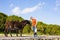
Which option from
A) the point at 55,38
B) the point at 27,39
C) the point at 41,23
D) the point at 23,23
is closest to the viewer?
the point at 27,39

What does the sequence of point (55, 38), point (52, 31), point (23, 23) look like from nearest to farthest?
1. point (55, 38)
2. point (23, 23)
3. point (52, 31)

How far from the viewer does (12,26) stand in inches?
1066

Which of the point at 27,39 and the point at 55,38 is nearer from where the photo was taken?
the point at 27,39

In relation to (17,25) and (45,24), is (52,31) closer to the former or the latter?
(45,24)

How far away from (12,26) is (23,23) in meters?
1.36

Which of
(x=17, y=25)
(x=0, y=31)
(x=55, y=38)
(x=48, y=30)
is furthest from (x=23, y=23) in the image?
(x=0, y=31)

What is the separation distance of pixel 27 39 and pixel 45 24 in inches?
730

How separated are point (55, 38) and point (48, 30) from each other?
1488cm

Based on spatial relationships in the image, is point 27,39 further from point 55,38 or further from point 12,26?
point 12,26

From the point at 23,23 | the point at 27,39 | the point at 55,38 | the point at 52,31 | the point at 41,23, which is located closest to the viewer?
the point at 27,39

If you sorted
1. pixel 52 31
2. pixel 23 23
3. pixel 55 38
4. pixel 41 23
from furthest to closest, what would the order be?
1. pixel 41 23
2. pixel 52 31
3. pixel 23 23
4. pixel 55 38

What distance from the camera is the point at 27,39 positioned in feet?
60.3

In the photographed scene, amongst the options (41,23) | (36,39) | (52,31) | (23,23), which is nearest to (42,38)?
(36,39)

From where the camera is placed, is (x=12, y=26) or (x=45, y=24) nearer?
(x=12, y=26)
